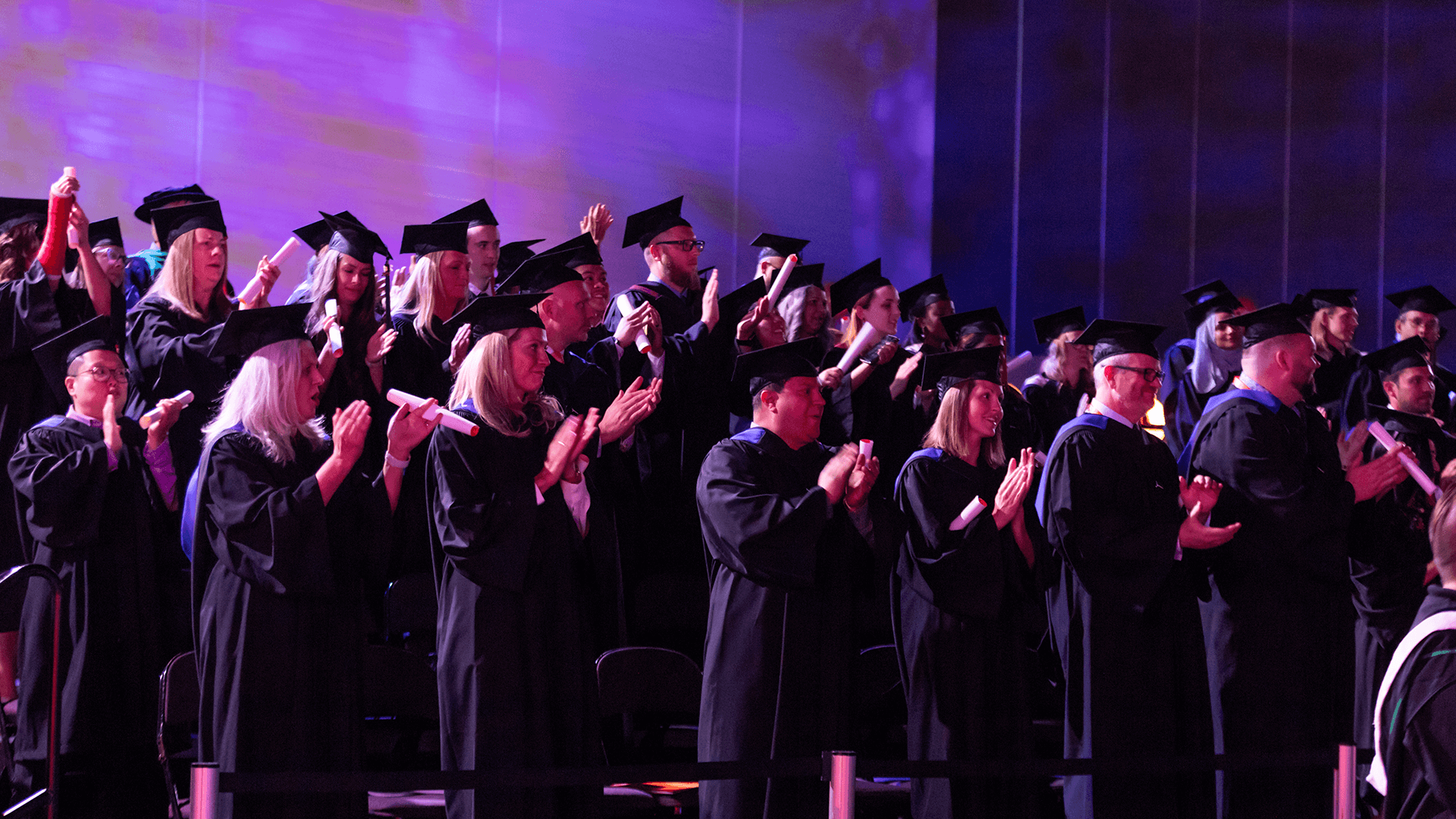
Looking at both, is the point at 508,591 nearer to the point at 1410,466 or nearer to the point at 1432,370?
the point at 1410,466

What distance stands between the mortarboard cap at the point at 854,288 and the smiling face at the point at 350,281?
2653mm

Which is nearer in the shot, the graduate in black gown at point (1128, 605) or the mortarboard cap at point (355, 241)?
the graduate in black gown at point (1128, 605)

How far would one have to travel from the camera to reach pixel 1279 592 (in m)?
6.07

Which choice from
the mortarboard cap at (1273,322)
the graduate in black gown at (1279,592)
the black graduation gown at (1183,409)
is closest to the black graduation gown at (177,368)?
the graduate in black gown at (1279,592)

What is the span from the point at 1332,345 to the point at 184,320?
20.5 ft

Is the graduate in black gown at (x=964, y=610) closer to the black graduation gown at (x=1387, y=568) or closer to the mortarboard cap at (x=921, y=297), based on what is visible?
the black graduation gown at (x=1387, y=568)

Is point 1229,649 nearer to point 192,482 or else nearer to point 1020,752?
point 1020,752

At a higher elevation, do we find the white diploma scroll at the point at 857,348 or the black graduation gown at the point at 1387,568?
the white diploma scroll at the point at 857,348

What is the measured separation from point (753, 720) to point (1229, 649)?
2.09m

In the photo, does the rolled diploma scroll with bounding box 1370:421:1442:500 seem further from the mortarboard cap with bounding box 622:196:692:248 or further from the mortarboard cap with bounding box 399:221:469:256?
the mortarboard cap with bounding box 399:221:469:256

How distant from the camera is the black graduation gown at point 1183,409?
8.09 m

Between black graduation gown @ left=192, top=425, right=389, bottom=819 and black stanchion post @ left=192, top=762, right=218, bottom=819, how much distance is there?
137 cm

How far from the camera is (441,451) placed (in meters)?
4.98

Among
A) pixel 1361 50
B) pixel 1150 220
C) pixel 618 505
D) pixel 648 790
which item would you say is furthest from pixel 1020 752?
pixel 1361 50
